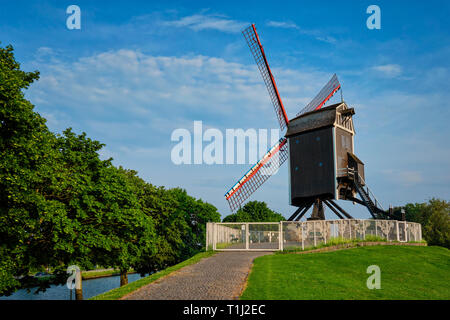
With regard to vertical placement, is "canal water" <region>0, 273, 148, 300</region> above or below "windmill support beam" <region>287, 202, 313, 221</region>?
below

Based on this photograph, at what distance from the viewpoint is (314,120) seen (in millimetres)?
36219

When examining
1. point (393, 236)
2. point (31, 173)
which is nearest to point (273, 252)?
point (393, 236)

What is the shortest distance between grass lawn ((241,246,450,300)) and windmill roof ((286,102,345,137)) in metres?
12.4

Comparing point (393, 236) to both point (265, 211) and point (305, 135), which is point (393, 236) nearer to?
point (305, 135)

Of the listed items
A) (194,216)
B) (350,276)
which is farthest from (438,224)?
Result: (350,276)

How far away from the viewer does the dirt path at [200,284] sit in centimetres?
1259

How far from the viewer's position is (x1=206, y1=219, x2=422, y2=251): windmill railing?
27.2m

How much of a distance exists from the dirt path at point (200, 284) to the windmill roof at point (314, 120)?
1875cm

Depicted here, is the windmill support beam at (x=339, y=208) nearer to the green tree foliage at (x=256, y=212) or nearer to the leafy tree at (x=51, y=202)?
the leafy tree at (x=51, y=202)

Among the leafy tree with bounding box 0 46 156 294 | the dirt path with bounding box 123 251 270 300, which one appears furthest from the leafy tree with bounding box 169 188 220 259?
the dirt path with bounding box 123 251 270 300

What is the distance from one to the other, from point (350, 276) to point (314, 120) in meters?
20.7

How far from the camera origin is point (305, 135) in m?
36.6

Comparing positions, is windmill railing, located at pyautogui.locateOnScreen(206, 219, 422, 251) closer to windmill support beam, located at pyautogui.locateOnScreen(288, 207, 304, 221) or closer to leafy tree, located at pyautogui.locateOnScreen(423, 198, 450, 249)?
windmill support beam, located at pyautogui.locateOnScreen(288, 207, 304, 221)
